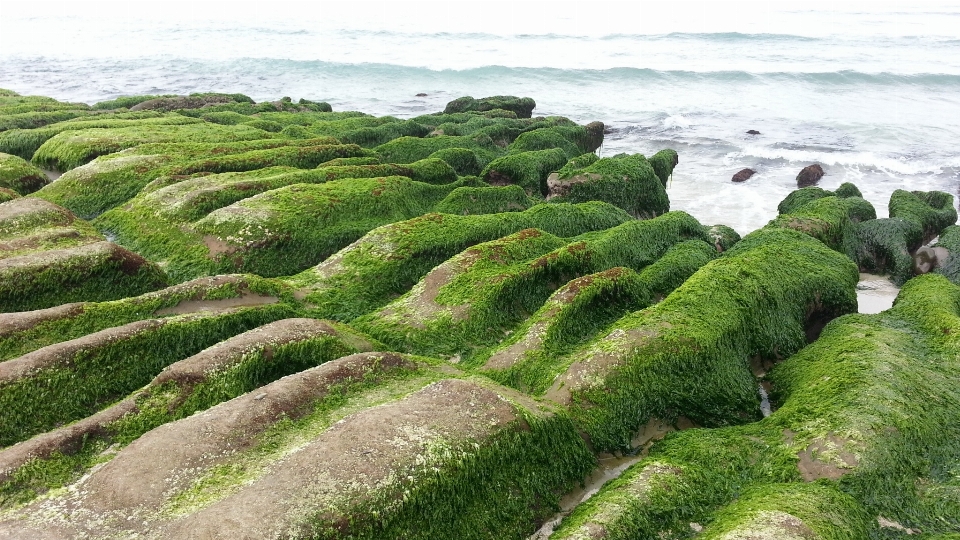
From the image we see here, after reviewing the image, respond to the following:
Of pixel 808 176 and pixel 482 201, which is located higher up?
pixel 482 201

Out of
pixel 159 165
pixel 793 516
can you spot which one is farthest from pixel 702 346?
pixel 159 165

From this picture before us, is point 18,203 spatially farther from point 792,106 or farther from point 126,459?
point 792,106

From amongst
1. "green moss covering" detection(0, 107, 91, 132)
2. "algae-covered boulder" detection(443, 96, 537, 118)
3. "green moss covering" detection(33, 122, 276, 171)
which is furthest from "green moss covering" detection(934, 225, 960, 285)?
"green moss covering" detection(0, 107, 91, 132)

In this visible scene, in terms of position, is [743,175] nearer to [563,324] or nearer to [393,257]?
[393,257]

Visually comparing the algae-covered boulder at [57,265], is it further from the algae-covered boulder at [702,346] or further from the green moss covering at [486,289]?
the algae-covered boulder at [702,346]

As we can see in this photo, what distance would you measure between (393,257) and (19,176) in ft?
32.6

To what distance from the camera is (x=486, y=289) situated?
29.7 ft

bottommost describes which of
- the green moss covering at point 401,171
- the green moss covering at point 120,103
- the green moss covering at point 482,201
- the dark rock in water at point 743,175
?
the dark rock in water at point 743,175

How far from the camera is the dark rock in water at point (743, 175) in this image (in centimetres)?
2341

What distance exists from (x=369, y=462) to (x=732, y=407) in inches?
192

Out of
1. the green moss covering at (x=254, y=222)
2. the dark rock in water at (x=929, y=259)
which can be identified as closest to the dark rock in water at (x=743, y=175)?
the dark rock in water at (x=929, y=259)

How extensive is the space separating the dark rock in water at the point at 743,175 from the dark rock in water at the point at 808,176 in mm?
1761

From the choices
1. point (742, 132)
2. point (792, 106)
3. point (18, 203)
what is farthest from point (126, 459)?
point (792, 106)

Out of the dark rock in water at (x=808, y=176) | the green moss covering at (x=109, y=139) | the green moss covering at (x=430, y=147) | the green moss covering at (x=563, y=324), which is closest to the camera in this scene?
the green moss covering at (x=563, y=324)
